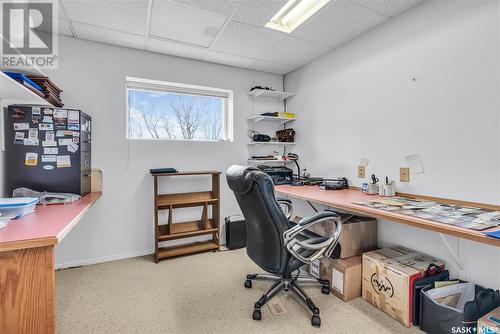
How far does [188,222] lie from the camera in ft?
9.94

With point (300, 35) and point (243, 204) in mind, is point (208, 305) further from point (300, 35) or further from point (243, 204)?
point (300, 35)

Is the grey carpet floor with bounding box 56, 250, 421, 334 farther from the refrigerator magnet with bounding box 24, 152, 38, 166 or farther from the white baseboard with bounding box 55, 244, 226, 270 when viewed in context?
the refrigerator magnet with bounding box 24, 152, 38, 166

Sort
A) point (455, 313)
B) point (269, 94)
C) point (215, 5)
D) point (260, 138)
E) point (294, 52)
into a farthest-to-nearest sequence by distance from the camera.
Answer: point (269, 94) < point (260, 138) < point (294, 52) < point (215, 5) < point (455, 313)

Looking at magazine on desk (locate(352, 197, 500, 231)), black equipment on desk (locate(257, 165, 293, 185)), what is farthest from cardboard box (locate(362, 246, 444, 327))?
black equipment on desk (locate(257, 165, 293, 185))

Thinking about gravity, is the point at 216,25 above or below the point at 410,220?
above

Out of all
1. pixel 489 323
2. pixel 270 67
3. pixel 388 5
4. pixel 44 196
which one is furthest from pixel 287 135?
pixel 44 196

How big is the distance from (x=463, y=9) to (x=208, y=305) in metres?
2.90

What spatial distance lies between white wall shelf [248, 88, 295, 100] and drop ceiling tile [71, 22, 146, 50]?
1.44 metres

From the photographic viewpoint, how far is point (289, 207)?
2.37 meters

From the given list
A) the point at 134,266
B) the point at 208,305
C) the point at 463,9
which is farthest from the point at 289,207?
the point at 463,9

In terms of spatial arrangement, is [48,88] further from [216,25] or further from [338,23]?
[338,23]

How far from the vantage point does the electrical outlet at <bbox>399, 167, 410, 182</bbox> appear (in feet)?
6.77

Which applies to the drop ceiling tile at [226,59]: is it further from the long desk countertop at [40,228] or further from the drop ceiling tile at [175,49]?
the long desk countertop at [40,228]

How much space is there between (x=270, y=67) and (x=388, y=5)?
160 cm
